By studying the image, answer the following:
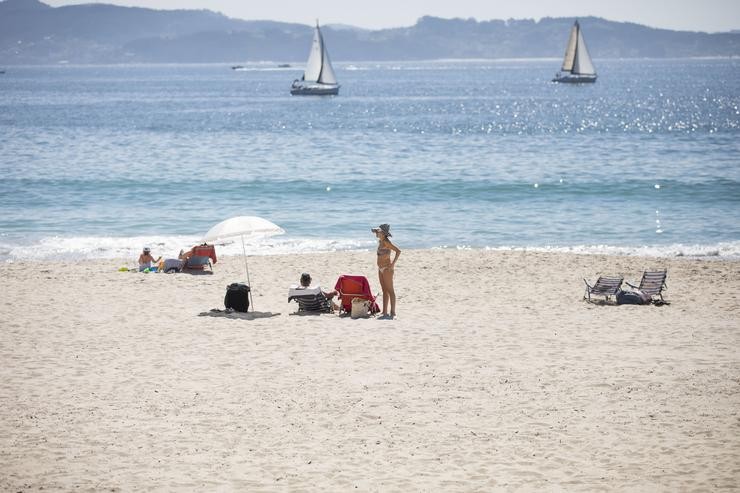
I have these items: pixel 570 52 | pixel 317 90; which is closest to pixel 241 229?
pixel 317 90

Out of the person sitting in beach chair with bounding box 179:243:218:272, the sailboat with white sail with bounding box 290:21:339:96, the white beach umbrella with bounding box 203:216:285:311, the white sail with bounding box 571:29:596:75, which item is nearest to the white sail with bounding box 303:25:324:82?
the sailboat with white sail with bounding box 290:21:339:96

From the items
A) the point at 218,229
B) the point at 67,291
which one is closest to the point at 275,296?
the point at 218,229

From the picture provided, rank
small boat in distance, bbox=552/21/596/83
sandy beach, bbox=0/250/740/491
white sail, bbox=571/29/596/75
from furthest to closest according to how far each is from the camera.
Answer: white sail, bbox=571/29/596/75, small boat in distance, bbox=552/21/596/83, sandy beach, bbox=0/250/740/491

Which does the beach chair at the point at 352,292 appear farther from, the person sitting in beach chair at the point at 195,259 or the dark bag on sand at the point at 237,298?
the person sitting in beach chair at the point at 195,259

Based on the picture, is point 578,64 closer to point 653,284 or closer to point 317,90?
point 317,90

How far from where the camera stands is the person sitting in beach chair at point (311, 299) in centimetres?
1628

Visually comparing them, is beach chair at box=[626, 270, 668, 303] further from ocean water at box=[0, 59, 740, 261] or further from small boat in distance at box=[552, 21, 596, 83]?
small boat in distance at box=[552, 21, 596, 83]

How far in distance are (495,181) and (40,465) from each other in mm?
32662

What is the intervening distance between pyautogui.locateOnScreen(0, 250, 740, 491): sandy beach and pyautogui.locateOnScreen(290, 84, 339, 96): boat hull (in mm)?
102911

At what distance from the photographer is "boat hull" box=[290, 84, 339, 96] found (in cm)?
11938

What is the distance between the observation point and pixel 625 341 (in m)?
14.3

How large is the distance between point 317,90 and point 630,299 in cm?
10527

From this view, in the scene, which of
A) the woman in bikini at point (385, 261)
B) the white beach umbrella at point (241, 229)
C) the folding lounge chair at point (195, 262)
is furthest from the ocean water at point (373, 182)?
the woman in bikini at point (385, 261)

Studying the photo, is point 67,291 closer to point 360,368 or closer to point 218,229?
point 218,229
